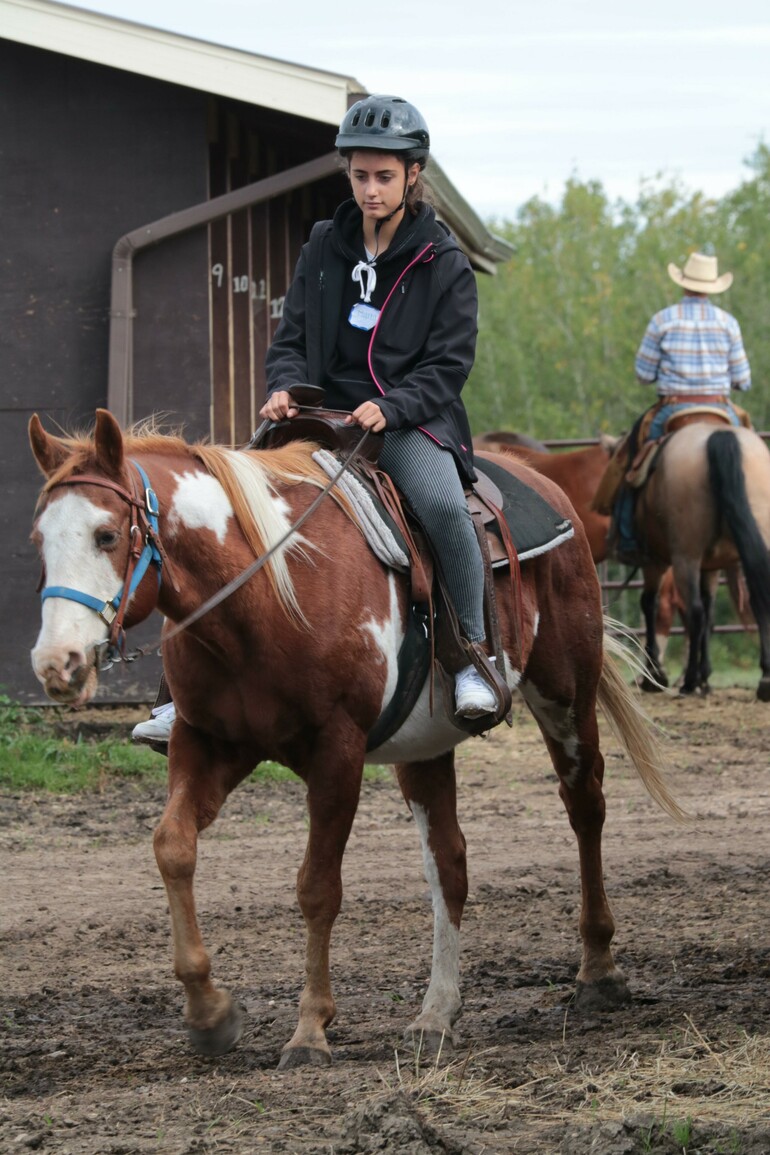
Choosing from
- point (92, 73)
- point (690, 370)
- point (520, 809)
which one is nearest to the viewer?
point (520, 809)

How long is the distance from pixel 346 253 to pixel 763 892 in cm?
312

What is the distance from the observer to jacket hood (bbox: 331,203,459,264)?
4.90 metres

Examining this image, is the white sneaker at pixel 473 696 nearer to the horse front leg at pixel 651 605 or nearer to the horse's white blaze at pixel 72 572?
the horse's white blaze at pixel 72 572

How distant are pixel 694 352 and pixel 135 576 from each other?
32.0 ft

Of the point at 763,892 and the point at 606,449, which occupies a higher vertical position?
the point at 606,449

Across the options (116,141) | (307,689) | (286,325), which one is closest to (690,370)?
(116,141)

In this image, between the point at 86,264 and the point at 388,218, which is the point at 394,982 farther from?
the point at 86,264

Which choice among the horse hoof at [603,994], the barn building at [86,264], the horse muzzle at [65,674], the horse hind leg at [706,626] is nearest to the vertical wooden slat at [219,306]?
the barn building at [86,264]

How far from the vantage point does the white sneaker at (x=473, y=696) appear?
→ 4.61 meters

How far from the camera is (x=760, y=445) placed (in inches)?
472

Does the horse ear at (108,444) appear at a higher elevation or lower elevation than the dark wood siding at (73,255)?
lower

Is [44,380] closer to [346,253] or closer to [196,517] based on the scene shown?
[346,253]

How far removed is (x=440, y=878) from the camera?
16.1 feet

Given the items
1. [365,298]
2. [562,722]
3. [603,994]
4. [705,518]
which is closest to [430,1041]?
[603,994]
